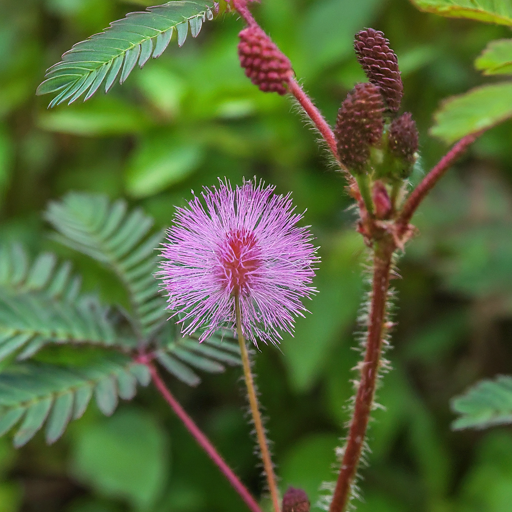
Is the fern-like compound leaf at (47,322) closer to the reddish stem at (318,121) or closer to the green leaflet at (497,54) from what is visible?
the reddish stem at (318,121)

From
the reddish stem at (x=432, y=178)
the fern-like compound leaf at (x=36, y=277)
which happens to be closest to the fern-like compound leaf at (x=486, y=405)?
the reddish stem at (x=432, y=178)

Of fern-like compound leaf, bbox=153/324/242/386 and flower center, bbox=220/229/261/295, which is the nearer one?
flower center, bbox=220/229/261/295

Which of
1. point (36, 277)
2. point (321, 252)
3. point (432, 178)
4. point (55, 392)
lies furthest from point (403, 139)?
point (321, 252)

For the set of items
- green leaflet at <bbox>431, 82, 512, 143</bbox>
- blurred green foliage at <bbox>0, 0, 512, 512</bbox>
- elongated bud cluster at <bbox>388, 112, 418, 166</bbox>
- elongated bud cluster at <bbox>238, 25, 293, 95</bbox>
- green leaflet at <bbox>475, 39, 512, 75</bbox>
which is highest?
elongated bud cluster at <bbox>238, 25, 293, 95</bbox>

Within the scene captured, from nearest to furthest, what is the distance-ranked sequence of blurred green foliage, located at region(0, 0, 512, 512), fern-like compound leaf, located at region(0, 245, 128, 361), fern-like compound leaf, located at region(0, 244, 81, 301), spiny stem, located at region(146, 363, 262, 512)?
spiny stem, located at region(146, 363, 262, 512), fern-like compound leaf, located at region(0, 245, 128, 361), fern-like compound leaf, located at region(0, 244, 81, 301), blurred green foliage, located at region(0, 0, 512, 512)

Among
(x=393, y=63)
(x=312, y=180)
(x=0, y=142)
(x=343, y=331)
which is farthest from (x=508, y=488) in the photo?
(x=0, y=142)

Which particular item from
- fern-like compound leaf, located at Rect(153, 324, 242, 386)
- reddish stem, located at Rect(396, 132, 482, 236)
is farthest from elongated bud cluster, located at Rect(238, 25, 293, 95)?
fern-like compound leaf, located at Rect(153, 324, 242, 386)

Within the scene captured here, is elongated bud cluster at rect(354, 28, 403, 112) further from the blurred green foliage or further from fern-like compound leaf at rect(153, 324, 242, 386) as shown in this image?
the blurred green foliage

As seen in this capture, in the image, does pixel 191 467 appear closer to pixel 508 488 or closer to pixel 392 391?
pixel 392 391
